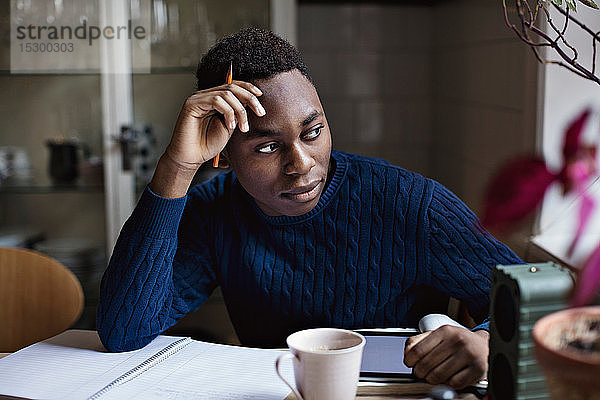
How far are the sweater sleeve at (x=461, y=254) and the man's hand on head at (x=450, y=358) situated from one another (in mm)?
263

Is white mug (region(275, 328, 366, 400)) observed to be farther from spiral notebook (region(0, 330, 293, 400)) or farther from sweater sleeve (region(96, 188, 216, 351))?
sweater sleeve (region(96, 188, 216, 351))

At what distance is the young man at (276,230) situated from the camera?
1.12 metres

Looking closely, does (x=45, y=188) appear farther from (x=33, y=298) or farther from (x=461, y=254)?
(x=461, y=254)

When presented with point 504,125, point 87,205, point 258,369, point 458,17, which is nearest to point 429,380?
point 258,369

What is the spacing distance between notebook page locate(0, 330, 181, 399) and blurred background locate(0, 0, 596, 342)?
1373mm

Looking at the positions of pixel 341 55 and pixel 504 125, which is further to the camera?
pixel 341 55

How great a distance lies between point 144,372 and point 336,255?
0.45 m

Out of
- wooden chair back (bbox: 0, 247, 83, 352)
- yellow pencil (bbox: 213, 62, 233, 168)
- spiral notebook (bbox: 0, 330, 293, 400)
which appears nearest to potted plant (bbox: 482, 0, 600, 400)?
spiral notebook (bbox: 0, 330, 293, 400)

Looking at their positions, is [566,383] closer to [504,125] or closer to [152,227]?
[152,227]

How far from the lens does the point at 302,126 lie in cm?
112

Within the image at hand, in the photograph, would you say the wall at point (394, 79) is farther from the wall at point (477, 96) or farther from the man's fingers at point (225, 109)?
the man's fingers at point (225, 109)

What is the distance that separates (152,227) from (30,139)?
160 centimetres

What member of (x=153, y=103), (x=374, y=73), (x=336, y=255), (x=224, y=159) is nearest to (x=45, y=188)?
(x=153, y=103)

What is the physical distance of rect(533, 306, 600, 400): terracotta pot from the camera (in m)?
0.51
